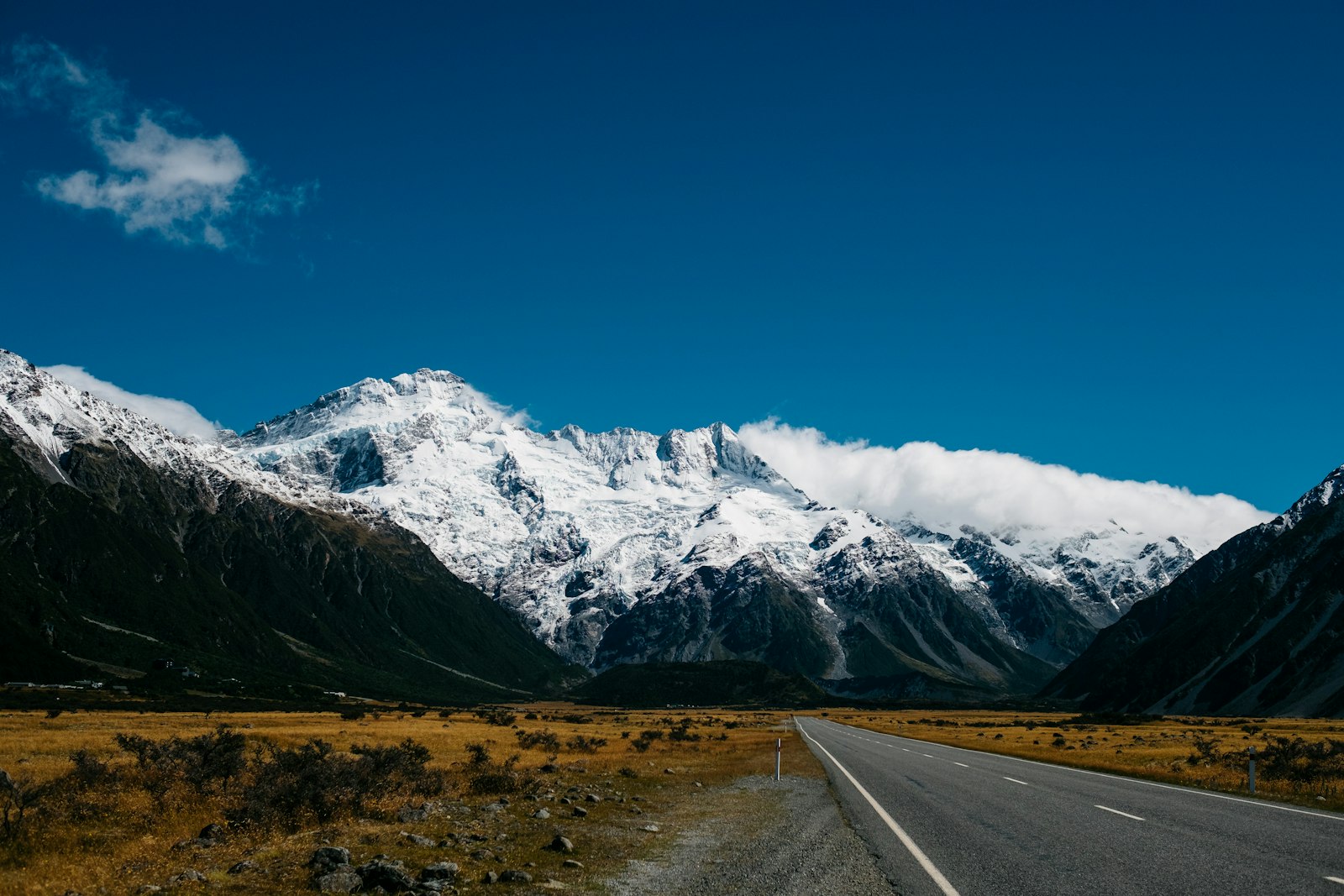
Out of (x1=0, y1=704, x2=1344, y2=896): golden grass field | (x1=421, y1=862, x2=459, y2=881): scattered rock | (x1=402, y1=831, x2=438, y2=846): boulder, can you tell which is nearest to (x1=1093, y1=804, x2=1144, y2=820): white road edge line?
(x1=0, y1=704, x2=1344, y2=896): golden grass field

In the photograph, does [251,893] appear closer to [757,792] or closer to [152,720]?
[757,792]

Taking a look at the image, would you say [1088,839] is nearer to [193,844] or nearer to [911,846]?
[911,846]

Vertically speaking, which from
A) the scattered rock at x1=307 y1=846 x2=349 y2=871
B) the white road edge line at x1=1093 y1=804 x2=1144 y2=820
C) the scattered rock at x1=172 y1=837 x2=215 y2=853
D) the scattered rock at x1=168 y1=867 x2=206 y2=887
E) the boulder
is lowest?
the scattered rock at x1=172 y1=837 x2=215 y2=853

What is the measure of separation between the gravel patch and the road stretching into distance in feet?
2.05

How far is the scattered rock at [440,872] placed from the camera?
50.1 ft

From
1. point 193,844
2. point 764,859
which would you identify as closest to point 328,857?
point 193,844

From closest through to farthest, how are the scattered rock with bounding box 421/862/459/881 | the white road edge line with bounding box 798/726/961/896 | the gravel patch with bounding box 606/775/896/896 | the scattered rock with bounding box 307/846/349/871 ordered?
1. the white road edge line with bounding box 798/726/961/896
2. the gravel patch with bounding box 606/775/896/896
3. the scattered rock with bounding box 421/862/459/881
4. the scattered rock with bounding box 307/846/349/871

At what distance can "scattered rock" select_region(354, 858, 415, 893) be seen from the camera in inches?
578

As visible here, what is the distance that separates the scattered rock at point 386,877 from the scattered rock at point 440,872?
282 millimetres

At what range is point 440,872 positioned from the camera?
15.4 metres

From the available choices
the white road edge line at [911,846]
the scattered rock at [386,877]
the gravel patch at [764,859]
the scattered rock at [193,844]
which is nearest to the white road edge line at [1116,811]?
the white road edge line at [911,846]

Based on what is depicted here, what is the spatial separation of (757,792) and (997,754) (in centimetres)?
2867

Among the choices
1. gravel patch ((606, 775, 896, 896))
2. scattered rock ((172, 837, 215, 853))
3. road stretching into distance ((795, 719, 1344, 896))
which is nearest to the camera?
road stretching into distance ((795, 719, 1344, 896))

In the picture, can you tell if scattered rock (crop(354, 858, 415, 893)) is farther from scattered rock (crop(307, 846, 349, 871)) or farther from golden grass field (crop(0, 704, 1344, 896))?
scattered rock (crop(307, 846, 349, 871))
